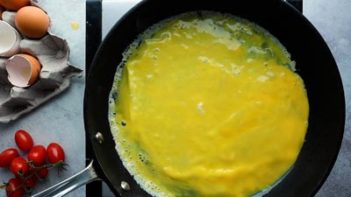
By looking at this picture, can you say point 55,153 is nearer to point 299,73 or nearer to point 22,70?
point 22,70

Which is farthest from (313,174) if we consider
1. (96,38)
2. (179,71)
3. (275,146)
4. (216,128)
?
(96,38)

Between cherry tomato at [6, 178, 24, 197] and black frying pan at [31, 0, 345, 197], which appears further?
cherry tomato at [6, 178, 24, 197]

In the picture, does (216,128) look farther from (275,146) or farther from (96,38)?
(96,38)

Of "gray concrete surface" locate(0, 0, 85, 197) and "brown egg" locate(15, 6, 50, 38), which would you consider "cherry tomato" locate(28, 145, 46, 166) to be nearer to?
"gray concrete surface" locate(0, 0, 85, 197)

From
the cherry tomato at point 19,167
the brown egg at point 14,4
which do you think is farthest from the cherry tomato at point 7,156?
the brown egg at point 14,4

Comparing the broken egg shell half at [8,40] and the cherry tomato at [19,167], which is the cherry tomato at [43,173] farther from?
the broken egg shell half at [8,40]

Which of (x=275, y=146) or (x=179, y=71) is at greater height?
(x=179, y=71)

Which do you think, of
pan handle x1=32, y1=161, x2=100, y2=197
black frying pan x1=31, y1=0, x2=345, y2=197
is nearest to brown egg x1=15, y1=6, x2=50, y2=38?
black frying pan x1=31, y1=0, x2=345, y2=197
